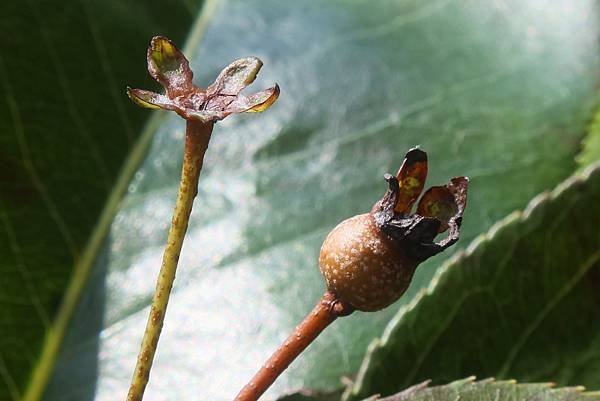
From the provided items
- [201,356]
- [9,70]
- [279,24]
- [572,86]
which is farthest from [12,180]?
[572,86]

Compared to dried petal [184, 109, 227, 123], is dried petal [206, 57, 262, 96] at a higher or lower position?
higher

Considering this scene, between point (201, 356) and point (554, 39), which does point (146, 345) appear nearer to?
point (201, 356)

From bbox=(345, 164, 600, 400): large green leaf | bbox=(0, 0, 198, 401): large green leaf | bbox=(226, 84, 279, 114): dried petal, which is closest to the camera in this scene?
bbox=(226, 84, 279, 114): dried petal

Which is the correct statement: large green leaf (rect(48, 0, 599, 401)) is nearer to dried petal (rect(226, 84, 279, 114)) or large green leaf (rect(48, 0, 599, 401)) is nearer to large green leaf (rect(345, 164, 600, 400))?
large green leaf (rect(345, 164, 600, 400))

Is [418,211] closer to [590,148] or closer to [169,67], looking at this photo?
[169,67]

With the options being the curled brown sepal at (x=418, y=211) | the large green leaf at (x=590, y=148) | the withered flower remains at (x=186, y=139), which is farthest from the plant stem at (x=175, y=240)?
the large green leaf at (x=590, y=148)

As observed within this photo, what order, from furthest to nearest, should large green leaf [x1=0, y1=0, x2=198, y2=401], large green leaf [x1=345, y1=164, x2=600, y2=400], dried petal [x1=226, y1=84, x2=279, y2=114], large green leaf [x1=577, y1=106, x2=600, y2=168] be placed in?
large green leaf [x1=577, y1=106, x2=600, y2=168] < large green leaf [x1=0, y1=0, x2=198, y2=401] < large green leaf [x1=345, y1=164, x2=600, y2=400] < dried petal [x1=226, y1=84, x2=279, y2=114]

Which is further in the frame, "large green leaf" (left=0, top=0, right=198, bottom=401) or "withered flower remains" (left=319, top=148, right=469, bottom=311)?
"large green leaf" (left=0, top=0, right=198, bottom=401)

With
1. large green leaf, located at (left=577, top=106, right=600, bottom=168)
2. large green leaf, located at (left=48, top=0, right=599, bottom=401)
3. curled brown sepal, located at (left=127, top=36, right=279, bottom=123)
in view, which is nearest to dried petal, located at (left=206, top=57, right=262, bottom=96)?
curled brown sepal, located at (left=127, top=36, right=279, bottom=123)
